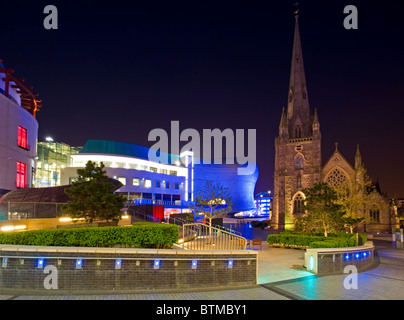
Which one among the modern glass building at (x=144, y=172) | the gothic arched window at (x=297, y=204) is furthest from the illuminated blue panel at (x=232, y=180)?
A: the gothic arched window at (x=297, y=204)

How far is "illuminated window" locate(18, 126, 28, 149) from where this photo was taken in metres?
33.6

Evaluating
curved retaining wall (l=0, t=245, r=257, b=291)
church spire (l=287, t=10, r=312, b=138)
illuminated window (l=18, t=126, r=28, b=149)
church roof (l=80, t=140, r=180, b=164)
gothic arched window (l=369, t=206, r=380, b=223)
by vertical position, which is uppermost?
church spire (l=287, t=10, r=312, b=138)

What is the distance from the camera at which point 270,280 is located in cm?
1210

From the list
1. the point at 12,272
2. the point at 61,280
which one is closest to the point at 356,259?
the point at 61,280

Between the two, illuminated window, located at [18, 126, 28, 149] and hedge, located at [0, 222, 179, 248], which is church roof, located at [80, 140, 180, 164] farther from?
hedge, located at [0, 222, 179, 248]

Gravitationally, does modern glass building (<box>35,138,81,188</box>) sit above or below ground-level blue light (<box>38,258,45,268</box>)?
above

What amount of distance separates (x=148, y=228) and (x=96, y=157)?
49.7 metres

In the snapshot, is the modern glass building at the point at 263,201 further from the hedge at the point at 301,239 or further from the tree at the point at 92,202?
the tree at the point at 92,202

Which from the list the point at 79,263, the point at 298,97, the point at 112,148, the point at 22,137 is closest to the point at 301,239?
the point at 79,263

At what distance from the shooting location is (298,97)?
57594mm

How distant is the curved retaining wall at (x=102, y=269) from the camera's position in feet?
32.7

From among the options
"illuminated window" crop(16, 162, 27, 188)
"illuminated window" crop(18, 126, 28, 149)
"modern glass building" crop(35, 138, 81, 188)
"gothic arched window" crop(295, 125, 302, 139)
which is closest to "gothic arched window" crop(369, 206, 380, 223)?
"gothic arched window" crop(295, 125, 302, 139)

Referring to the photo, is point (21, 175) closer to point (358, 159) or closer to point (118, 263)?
point (118, 263)
